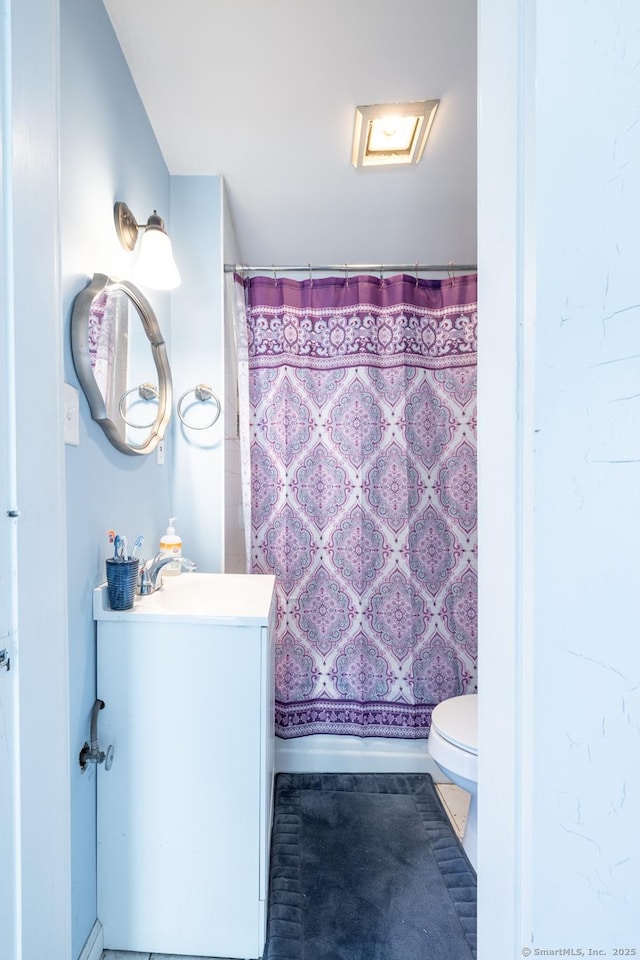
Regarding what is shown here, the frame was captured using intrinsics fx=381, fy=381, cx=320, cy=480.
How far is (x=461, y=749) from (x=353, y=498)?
2.98ft

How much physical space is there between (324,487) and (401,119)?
134 cm

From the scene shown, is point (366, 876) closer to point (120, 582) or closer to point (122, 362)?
point (120, 582)

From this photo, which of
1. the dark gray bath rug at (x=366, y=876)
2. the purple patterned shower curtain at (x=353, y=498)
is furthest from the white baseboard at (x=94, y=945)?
the purple patterned shower curtain at (x=353, y=498)

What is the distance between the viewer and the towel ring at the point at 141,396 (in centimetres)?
110

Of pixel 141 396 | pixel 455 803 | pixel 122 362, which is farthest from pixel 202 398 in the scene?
pixel 455 803

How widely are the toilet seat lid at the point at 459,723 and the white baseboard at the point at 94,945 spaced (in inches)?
40.1

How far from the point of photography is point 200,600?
110cm

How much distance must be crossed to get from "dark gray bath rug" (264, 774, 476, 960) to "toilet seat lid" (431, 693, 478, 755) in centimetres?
43

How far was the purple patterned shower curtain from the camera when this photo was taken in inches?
62.7

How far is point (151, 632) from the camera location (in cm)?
97
